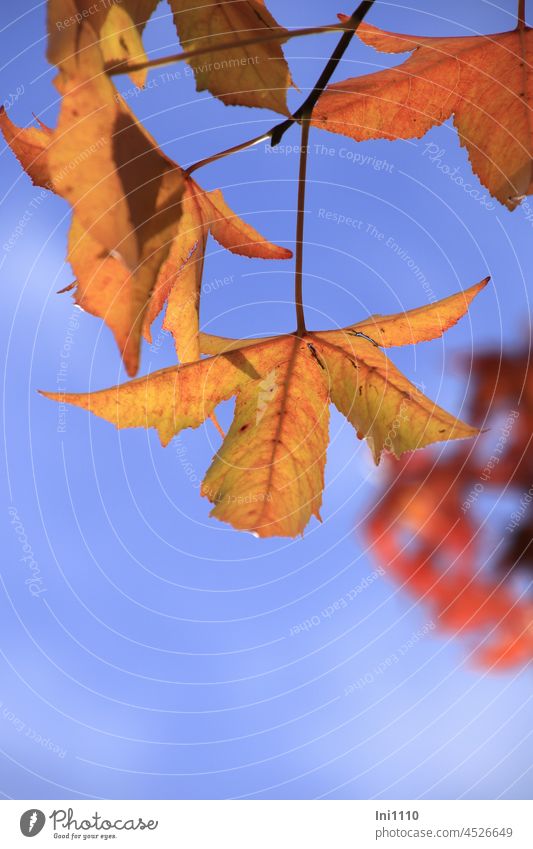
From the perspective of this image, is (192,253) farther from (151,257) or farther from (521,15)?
(521,15)

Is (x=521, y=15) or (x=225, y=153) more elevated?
(x=521, y=15)

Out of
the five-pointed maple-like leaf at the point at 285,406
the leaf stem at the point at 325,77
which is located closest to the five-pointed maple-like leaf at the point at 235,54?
the leaf stem at the point at 325,77

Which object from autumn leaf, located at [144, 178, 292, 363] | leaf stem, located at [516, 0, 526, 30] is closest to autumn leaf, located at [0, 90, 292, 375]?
autumn leaf, located at [144, 178, 292, 363]

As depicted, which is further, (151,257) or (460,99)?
(460,99)

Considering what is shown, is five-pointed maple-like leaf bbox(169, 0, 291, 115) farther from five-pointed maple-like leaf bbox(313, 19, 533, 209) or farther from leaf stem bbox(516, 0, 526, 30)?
leaf stem bbox(516, 0, 526, 30)

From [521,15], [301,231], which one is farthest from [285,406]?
[521,15]
